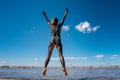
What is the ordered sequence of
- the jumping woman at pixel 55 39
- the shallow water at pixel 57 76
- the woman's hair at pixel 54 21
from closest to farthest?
the jumping woman at pixel 55 39 → the woman's hair at pixel 54 21 → the shallow water at pixel 57 76

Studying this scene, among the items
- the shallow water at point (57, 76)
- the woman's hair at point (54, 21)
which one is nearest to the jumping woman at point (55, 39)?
the woman's hair at point (54, 21)

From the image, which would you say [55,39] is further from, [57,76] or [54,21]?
[57,76]

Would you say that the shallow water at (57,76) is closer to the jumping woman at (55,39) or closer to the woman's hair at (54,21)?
the jumping woman at (55,39)

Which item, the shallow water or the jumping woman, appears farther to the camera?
the shallow water

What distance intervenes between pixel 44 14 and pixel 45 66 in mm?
2748

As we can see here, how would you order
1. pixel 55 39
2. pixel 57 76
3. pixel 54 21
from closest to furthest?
pixel 55 39 → pixel 54 21 → pixel 57 76

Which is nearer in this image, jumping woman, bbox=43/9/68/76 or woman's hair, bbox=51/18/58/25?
jumping woman, bbox=43/9/68/76

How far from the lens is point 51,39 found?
10.6 metres

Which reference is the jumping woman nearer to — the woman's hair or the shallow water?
the woman's hair

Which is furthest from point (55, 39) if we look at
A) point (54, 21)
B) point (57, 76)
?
point (57, 76)

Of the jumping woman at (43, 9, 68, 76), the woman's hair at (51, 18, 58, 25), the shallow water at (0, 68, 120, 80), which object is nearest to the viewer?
the jumping woman at (43, 9, 68, 76)

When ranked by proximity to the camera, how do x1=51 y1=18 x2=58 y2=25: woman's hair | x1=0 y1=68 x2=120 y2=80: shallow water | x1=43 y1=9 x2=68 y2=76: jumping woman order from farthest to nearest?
x1=0 y1=68 x2=120 y2=80: shallow water < x1=51 y1=18 x2=58 y2=25: woman's hair < x1=43 y1=9 x2=68 y2=76: jumping woman

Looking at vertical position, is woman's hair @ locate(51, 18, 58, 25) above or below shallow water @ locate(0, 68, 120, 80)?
above

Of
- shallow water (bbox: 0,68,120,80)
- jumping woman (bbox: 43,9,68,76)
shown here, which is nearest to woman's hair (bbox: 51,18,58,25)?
jumping woman (bbox: 43,9,68,76)
